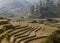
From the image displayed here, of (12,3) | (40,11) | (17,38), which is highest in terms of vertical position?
(17,38)

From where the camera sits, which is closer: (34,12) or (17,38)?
(17,38)

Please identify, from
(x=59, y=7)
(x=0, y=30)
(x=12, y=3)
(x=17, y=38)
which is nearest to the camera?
(x=17, y=38)

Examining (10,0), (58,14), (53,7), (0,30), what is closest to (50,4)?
(53,7)

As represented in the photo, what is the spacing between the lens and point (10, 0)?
4476 inches

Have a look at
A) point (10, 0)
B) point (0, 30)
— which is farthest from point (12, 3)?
point (0, 30)

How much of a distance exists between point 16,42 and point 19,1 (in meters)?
106

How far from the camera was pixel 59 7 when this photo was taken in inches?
2331

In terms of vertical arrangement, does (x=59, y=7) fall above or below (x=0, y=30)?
below

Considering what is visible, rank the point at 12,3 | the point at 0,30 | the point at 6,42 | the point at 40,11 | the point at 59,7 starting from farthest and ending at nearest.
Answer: the point at 12,3 → the point at 59,7 → the point at 40,11 → the point at 0,30 → the point at 6,42

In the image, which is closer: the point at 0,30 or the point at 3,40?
the point at 3,40

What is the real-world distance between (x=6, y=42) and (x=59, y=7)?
50500 mm

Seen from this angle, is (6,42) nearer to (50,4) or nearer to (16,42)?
(16,42)

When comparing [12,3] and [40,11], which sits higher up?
[40,11]

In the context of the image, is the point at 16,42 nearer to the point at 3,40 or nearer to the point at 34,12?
the point at 3,40
